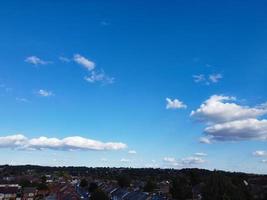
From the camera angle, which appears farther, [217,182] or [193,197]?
[193,197]

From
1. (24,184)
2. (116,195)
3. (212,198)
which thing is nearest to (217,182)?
(212,198)

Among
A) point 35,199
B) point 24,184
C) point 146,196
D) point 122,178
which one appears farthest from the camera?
point 24,184

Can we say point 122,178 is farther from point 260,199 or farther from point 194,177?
point 260,199

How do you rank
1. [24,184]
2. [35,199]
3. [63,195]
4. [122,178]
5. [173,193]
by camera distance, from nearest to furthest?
[63,195]
[173,193]
[35,199]
[122,178]
[24,184]

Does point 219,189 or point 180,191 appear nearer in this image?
point 219,189

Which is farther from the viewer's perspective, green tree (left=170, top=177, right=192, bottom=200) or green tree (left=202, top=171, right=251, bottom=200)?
green tree (left=170, top=177, right=192, bottom=200)

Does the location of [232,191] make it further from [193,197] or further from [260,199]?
[193,197]

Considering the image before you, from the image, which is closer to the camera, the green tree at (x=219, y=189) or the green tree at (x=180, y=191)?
the green tree at (x=219, y=189)

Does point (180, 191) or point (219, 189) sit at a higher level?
point (180, 191)

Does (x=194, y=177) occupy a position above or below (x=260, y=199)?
above

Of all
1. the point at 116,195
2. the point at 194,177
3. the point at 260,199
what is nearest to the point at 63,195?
the point at 116,195
